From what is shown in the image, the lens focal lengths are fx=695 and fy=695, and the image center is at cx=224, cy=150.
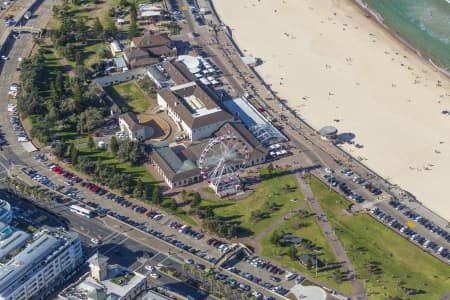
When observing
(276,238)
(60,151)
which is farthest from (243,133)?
(60,151)

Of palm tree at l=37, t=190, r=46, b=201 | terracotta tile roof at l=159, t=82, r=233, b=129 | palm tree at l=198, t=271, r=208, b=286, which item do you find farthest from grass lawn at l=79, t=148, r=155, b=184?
palm tree at l=198, t=271, r=208, b=286

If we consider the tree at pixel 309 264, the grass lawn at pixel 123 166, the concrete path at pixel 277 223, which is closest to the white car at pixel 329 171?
the concrete path at pixel 277 223

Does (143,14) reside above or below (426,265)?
above

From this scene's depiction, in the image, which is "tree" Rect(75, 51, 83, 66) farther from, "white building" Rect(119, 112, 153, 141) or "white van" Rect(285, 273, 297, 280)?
"white van" Rect(285, 273, 297, 280)

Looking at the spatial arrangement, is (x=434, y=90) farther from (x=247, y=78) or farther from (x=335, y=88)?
(x=247, y=78)

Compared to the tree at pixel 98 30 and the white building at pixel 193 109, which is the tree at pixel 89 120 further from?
the tree at pixel 98 30

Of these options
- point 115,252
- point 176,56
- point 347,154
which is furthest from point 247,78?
point 115,252

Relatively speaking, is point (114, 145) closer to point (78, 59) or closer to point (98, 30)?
point (78, 59)
